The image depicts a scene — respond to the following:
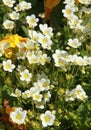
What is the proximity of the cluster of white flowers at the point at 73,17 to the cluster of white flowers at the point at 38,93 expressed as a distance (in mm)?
395

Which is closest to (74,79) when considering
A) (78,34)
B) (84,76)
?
(84,76)

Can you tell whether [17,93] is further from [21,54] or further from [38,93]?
[21,54]

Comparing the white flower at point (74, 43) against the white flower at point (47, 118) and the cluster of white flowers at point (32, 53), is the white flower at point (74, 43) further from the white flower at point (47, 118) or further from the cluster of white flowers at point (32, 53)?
the white flower at point (47, 118)

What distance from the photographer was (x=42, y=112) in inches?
91.7

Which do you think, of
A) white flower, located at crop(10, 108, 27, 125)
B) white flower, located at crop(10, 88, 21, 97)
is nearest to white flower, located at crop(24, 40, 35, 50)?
white flower, located at crop(10, 88, 21, 97)

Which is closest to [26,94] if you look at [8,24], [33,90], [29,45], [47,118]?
[33,90]

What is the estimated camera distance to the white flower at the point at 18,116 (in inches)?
84.4

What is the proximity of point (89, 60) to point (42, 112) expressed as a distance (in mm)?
335

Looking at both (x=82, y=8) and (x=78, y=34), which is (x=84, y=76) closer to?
(x=78, y=34)

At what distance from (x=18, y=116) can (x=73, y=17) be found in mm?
702

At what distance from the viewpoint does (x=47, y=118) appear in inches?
85.1

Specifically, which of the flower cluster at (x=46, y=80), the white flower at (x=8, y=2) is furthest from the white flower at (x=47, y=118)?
the white flower at (x=8, y=2)

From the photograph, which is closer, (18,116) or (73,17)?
(18,116)

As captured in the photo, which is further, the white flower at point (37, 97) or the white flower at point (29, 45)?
the white flower at point (29, 45)
